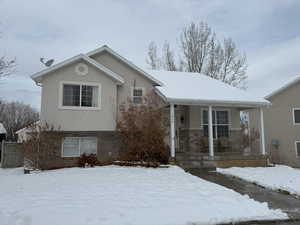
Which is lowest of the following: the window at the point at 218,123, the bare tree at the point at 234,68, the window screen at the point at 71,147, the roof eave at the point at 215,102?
the window screen at the point at 71,147

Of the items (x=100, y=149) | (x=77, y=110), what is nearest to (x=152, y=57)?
(x=77, y=110)

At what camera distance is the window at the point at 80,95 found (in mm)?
11852

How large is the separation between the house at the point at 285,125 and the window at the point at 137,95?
11665 millimetres

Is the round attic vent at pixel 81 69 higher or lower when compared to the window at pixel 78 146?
higher

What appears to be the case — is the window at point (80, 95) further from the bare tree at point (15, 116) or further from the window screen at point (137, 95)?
the bare tree at point (15, 116)

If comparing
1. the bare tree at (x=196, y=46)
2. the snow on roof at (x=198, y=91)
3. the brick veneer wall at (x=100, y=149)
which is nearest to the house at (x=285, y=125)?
the snow on roof at (x=198, y=91)

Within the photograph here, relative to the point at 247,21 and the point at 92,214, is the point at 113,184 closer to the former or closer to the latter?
the point at 92,214

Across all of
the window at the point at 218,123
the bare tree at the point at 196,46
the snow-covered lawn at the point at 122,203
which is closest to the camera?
the snow-covered lawn at the point at 122,203

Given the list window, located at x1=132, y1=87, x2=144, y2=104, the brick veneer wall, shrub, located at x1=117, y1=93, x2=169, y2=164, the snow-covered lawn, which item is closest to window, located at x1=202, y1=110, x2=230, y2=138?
shrub, located at x1=117, y1=93, x2=169, y2=164

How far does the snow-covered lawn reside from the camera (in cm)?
486

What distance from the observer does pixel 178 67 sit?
26.8 metres

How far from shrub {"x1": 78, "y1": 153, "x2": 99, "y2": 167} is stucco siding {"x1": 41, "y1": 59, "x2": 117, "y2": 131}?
1400mm

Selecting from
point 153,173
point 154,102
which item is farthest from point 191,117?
point 153,173

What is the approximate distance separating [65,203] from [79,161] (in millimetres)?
5867
